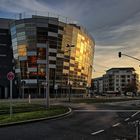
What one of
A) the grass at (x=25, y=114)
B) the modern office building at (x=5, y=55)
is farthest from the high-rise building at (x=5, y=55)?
the grass at (x=25, y=114)

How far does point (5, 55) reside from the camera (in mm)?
89875

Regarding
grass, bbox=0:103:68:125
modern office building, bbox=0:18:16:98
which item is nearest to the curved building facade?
modern office building, bbox=0:18:16:98

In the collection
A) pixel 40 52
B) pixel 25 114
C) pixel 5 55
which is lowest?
pixel 25 114

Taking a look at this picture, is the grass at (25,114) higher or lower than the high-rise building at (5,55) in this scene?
lower

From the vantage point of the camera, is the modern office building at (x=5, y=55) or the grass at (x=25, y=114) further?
the modern office building at (x=5, y=55)

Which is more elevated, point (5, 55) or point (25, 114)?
point (5, 55)

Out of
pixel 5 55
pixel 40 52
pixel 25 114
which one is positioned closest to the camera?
pixel 25 114

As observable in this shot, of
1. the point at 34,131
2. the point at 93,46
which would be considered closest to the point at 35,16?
the point at 93,46

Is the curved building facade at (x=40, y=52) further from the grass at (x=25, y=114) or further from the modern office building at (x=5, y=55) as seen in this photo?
the grass at (x=25, y=114)

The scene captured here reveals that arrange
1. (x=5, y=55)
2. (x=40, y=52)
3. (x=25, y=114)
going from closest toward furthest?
1. (x=25, y=114)
2. (x=40, y=52)
3. (x=5, y=55)

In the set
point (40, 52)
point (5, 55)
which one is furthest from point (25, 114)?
point (5, 55)

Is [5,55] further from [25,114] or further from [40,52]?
[25,114]

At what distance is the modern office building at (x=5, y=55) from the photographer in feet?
287

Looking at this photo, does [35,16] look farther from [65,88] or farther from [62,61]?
[65,88]
